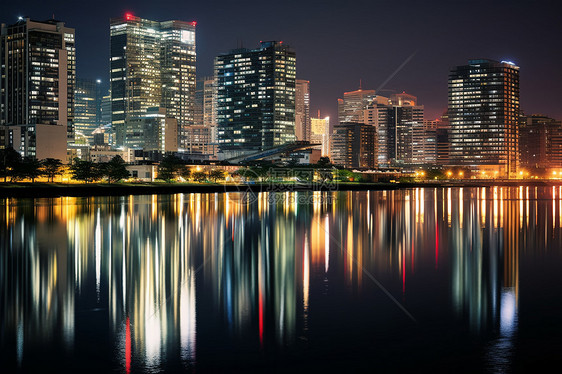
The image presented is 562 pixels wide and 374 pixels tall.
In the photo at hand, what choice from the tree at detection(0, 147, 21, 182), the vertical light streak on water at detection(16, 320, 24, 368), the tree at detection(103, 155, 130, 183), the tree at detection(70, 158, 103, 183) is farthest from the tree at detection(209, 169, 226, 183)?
the vertical light streak on water at detection(16, 320, 24, 368)

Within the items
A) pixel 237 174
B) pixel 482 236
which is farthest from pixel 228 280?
pixel 237 174

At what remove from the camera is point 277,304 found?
15.1 meters

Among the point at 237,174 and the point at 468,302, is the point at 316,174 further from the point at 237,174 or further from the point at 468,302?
the point at 468,302

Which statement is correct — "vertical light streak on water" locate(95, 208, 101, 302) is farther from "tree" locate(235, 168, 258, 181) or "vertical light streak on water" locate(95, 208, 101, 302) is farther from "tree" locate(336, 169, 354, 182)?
"tree" locate(336, 169, 354, 182)

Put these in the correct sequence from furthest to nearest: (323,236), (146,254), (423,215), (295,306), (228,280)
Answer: (423,215) < (323,236) < (146,254) < (228,280) < (295,306)

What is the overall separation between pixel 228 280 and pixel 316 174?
164m

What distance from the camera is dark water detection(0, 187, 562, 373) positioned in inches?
435

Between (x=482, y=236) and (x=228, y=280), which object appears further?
(x=482, y=236)

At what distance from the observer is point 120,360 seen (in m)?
10.8

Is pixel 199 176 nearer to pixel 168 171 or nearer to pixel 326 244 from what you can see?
pixel 168 171

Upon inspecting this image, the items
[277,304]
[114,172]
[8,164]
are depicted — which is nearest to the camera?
[277,304]

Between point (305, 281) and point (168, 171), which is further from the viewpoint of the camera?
point (168, 171)

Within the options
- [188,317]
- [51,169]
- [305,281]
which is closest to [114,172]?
[51,169]

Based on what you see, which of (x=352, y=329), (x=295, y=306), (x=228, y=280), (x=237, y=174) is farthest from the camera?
(x=237, y=174)
